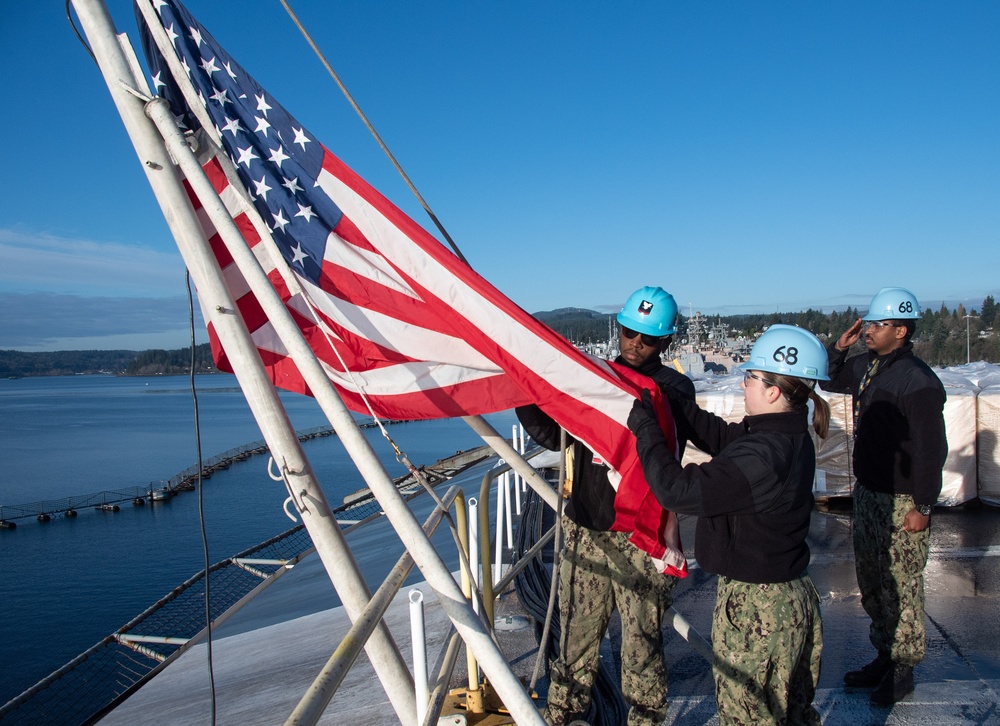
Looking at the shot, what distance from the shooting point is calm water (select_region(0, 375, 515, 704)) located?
74.1 feet

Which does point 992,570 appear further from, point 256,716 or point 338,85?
point 338,85

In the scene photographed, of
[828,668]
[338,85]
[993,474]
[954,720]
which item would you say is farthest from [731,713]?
[993,474]

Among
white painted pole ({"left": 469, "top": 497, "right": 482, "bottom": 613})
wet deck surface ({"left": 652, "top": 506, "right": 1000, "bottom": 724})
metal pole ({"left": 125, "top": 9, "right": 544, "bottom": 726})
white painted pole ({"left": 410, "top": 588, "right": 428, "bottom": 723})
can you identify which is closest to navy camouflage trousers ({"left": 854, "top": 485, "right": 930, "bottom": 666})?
wet deck surface ({"left": 652, "top": 506, "right": 1000, "bottom": 724})

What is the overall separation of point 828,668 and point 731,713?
1917mm

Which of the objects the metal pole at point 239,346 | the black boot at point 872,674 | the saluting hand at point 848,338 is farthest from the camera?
the saluting hand at point 848,338

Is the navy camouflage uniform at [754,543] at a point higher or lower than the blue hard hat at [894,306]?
lower

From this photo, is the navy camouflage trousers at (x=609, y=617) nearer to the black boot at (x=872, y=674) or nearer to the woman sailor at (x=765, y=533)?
the woman sailor at (x=765, y=533)

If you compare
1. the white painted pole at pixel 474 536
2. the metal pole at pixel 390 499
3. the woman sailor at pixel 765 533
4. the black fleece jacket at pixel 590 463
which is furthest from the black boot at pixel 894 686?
the metal pole at pixel 390 499

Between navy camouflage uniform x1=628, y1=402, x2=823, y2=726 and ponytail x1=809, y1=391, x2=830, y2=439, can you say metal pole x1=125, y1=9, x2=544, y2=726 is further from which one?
ponytail x1=809, y1=391, x2=830, y2=439

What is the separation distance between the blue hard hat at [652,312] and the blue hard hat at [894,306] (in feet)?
5.27

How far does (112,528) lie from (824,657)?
39.6 m

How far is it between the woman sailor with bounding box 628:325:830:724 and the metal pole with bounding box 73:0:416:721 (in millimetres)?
1045

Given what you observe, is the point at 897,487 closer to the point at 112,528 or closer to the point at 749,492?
the point at 749,492

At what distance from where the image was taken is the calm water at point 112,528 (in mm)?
22578
